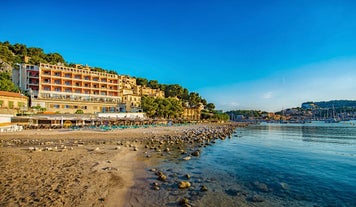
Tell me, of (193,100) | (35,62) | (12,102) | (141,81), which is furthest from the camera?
(141,81)

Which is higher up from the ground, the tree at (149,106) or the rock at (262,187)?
the tree at (149,106)

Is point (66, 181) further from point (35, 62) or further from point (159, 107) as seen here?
point (35, 62)

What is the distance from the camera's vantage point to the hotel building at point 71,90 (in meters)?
59.4

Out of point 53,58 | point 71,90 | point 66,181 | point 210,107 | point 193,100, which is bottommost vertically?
point 66,181

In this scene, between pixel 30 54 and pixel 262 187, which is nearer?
pixel 262 187

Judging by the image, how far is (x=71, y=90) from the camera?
66.4m

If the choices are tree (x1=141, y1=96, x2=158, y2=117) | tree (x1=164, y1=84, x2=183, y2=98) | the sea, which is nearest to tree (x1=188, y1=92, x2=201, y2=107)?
tree (x1=164, y1=84, x2=183, y2=98)

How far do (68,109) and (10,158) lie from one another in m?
51.9

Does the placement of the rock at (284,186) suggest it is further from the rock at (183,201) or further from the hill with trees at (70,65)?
the hill with trees at (70,65)

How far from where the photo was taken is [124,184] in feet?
29.7

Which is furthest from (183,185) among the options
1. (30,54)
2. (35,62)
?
(30,54)

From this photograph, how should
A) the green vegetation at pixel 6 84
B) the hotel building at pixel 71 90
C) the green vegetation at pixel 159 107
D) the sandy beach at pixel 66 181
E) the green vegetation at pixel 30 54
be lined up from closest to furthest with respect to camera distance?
the sandy beach at pixel 66 181 < the green vegetation at pixel 6 84 < the hotel building at pixel 71 90 < the green vegetation at pixel 159 107 < the green vegetation at pixel 30 54

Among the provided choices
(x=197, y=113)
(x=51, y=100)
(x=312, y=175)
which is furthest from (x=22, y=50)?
(x=312, y=175)

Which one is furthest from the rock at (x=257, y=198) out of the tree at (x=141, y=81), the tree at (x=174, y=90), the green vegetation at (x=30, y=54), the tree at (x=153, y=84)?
the tree at (x=153, y=84)
